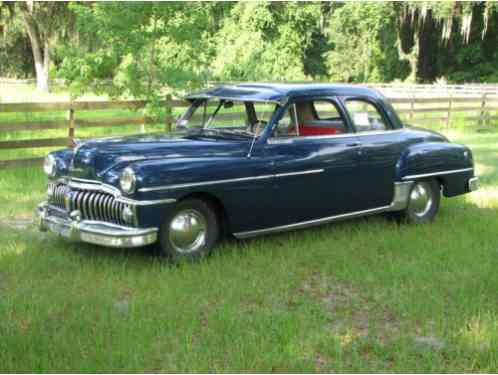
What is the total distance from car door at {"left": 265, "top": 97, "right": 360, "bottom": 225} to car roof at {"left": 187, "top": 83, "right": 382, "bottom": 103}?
0.10m

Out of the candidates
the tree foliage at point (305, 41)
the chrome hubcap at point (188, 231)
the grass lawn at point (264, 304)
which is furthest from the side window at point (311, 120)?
the tree foliage at point (305, 41)

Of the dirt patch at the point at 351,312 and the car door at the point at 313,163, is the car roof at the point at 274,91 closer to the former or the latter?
the car door at the point at 313,163

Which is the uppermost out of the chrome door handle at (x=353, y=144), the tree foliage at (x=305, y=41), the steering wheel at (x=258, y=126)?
the tree foliage at (x=305, y=41)

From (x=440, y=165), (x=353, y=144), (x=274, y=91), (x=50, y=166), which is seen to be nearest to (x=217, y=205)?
(x=274, y=91)

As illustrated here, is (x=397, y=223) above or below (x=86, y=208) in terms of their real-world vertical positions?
below

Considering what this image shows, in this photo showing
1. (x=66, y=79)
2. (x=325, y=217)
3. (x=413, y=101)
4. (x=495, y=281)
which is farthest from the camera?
(x=413, y=101)

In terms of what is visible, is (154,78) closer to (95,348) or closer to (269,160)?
(269,160)

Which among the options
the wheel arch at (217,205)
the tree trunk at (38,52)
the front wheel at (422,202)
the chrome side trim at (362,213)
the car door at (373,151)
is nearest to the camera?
the wheel arch at (217,205)

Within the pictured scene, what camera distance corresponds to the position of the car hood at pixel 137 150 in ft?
20.2

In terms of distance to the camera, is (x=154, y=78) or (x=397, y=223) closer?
(x=397, y=223)

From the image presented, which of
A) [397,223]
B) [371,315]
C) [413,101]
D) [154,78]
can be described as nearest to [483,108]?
[413,101]

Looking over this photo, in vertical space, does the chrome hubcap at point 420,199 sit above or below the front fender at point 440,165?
below

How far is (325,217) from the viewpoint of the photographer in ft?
24.0

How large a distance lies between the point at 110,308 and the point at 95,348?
0.77 metres
